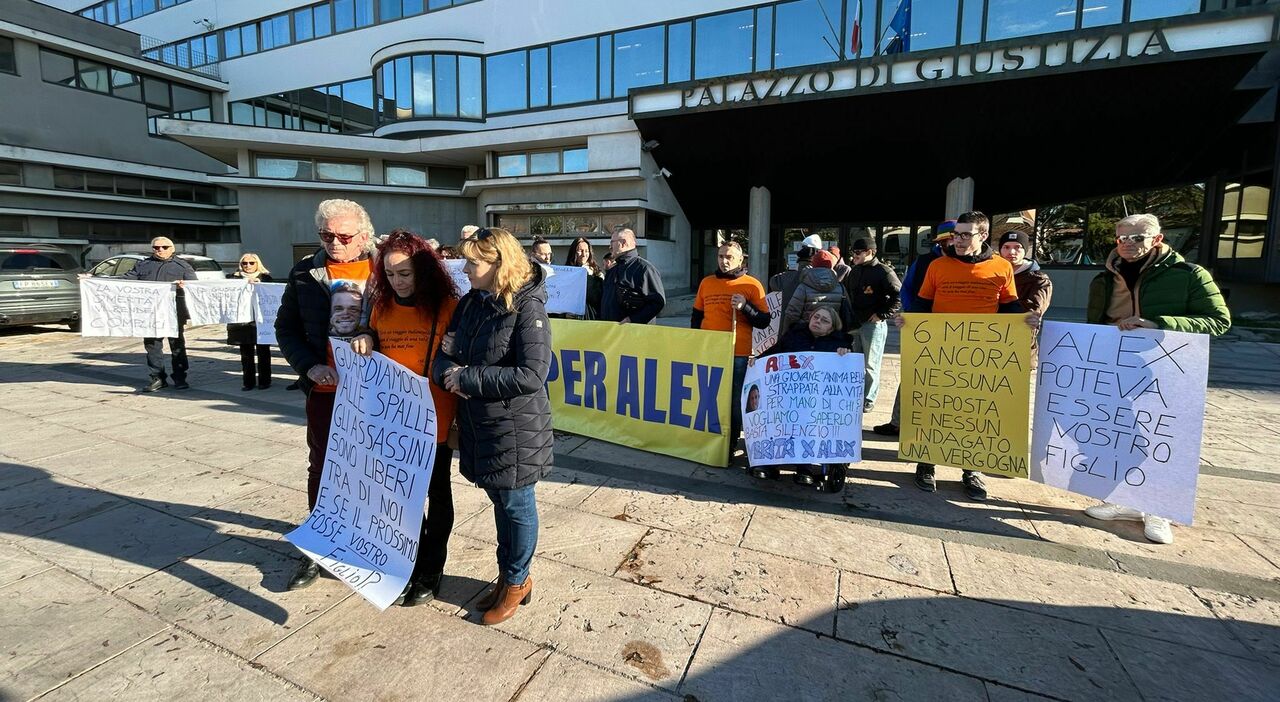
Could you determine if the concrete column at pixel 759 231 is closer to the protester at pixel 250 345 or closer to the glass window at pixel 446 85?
the glass window at pixel 446 85

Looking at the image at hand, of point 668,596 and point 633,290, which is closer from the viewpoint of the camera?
point 668,596

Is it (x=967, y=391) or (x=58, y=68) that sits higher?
(x=58, y=68)

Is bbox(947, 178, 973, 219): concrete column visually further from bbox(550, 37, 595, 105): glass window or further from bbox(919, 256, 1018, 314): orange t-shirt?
bbox(919, 256, 1018, 314): orange t-shirt

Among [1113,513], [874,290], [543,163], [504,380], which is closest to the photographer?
[504,380]

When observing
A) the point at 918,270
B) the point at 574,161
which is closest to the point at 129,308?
the point at 918,270

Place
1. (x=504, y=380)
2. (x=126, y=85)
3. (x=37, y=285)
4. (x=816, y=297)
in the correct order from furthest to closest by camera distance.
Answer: (x=126, y=85)
(x=37, y=285)
(x=816, y=297)
(x=504, y=380)

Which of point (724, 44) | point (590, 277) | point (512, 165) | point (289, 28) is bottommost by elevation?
point (590, 277)

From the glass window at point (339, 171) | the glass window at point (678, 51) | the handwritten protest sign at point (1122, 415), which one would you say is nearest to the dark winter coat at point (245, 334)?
the handwritten protest sign at point (1122, 415)

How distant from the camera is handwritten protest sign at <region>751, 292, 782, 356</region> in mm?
5738

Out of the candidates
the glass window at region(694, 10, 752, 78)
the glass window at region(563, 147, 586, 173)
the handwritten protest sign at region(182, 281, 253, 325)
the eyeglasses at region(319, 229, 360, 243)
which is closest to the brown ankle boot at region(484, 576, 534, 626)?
the eyeglasses at region(319, 229, 360, 243)

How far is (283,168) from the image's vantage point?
900 inches

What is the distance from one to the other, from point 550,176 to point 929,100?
1183 centimetres

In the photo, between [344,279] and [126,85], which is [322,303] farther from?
[126,85]

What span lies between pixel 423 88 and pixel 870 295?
880 inches
